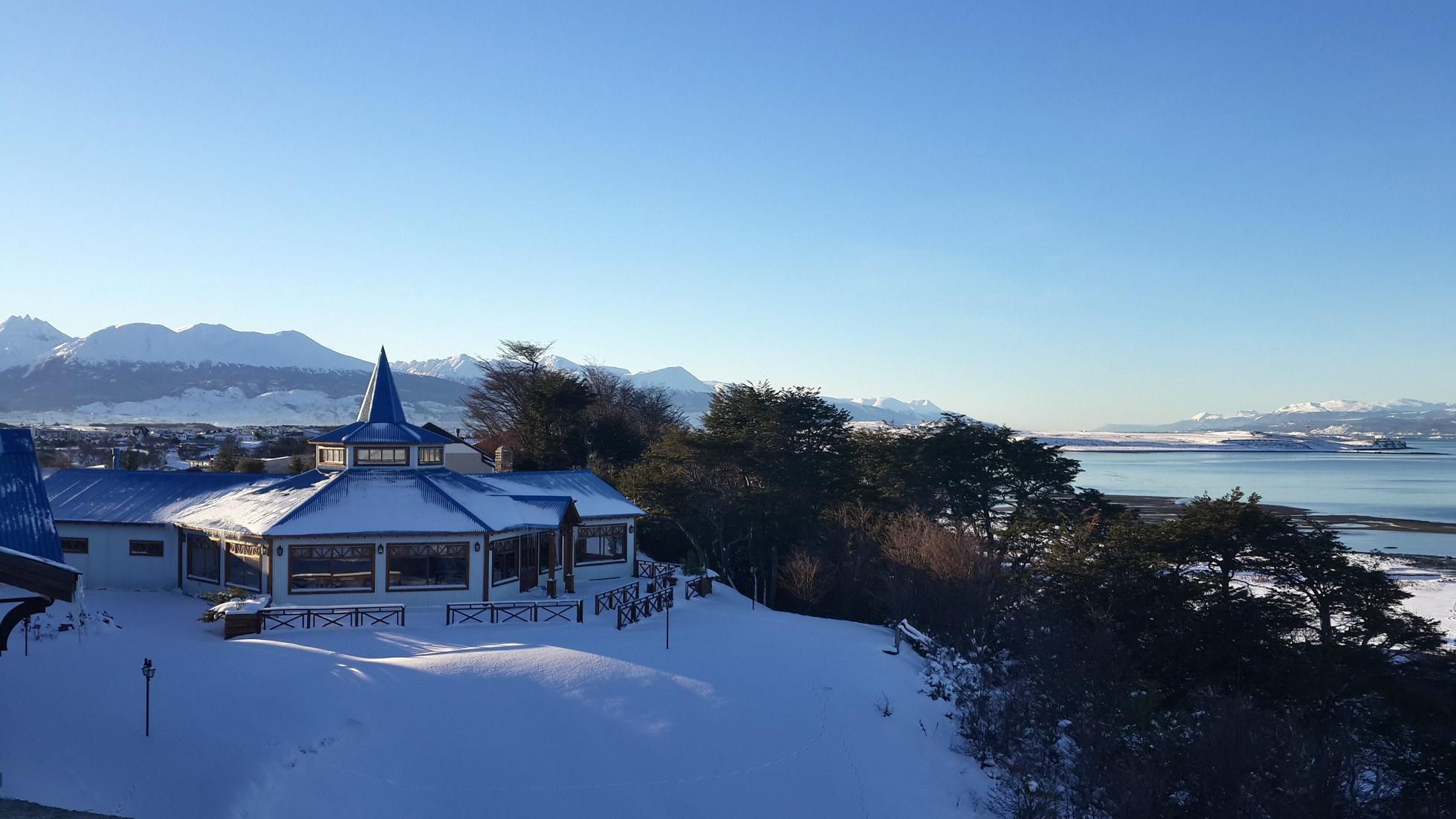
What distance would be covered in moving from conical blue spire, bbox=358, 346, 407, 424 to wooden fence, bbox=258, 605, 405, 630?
7.07 metres

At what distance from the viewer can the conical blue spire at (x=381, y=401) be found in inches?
1064

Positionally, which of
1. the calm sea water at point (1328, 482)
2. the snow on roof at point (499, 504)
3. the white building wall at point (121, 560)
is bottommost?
the calm sea water at point (1328, 482)

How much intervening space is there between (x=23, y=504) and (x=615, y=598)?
14874 mm

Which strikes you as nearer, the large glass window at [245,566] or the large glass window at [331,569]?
the large glass window at [331,569]

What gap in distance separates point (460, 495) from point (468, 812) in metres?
13.2

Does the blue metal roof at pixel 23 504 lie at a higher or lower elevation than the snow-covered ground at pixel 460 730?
higher

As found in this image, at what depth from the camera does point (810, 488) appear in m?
36.2

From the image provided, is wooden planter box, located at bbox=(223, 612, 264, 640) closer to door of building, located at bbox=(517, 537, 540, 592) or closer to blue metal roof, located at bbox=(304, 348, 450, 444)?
blue metal roof, located at bbox=(304, 348, 450, 444)

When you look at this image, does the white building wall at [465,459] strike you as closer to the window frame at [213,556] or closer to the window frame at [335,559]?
the window frame at [213,556]

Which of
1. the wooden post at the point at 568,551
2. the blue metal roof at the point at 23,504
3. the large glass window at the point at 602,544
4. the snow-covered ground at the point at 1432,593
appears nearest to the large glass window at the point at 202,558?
the wooden post at the point at 568,551

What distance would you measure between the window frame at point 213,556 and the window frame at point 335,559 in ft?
9.49

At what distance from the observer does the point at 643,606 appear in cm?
2355

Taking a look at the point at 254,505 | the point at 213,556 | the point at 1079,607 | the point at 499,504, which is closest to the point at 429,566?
the point at 499,504

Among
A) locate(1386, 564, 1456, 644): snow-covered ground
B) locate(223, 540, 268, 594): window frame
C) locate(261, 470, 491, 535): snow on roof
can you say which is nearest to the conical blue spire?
locate(261, 470, 491, 535): snow on roof
